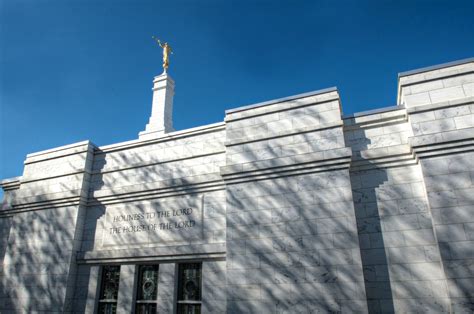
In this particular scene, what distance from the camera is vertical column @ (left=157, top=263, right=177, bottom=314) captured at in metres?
11.6

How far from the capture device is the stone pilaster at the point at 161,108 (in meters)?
21.2

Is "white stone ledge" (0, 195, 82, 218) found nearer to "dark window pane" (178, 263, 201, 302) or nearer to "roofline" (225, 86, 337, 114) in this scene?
"dark window pane" (178, 263, 201, 302)

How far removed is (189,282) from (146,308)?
1.73m

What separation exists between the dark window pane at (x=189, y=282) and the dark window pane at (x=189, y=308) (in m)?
0.20

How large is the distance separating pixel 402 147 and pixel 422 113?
1.12 m

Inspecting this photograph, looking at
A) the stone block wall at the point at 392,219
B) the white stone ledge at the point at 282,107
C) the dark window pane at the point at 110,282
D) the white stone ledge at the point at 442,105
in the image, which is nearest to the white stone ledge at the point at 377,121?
the stone block wall at the point at 392,219

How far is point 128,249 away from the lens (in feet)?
41.8

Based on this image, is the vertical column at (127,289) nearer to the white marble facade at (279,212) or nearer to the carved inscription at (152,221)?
the white marble facade at (279,212)

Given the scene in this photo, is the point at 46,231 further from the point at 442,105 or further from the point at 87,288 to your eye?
the point at 442,105


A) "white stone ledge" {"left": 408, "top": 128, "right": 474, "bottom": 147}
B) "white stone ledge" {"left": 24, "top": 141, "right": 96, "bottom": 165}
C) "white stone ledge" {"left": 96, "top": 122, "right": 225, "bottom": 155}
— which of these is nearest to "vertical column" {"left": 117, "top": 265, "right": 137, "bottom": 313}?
"white stone ledge" {"left": 96, "top": 122, "right": 225, "bottom": 155}

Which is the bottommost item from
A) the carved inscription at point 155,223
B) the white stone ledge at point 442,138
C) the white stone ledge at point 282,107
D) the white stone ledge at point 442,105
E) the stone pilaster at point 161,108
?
the carved inscription at point 155,223

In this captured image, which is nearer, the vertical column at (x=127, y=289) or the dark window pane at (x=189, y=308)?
the dark window pane at (x=189, y=308)

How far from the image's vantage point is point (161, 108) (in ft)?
71.5

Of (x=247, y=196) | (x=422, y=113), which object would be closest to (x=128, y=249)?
(x=247, y=196)
